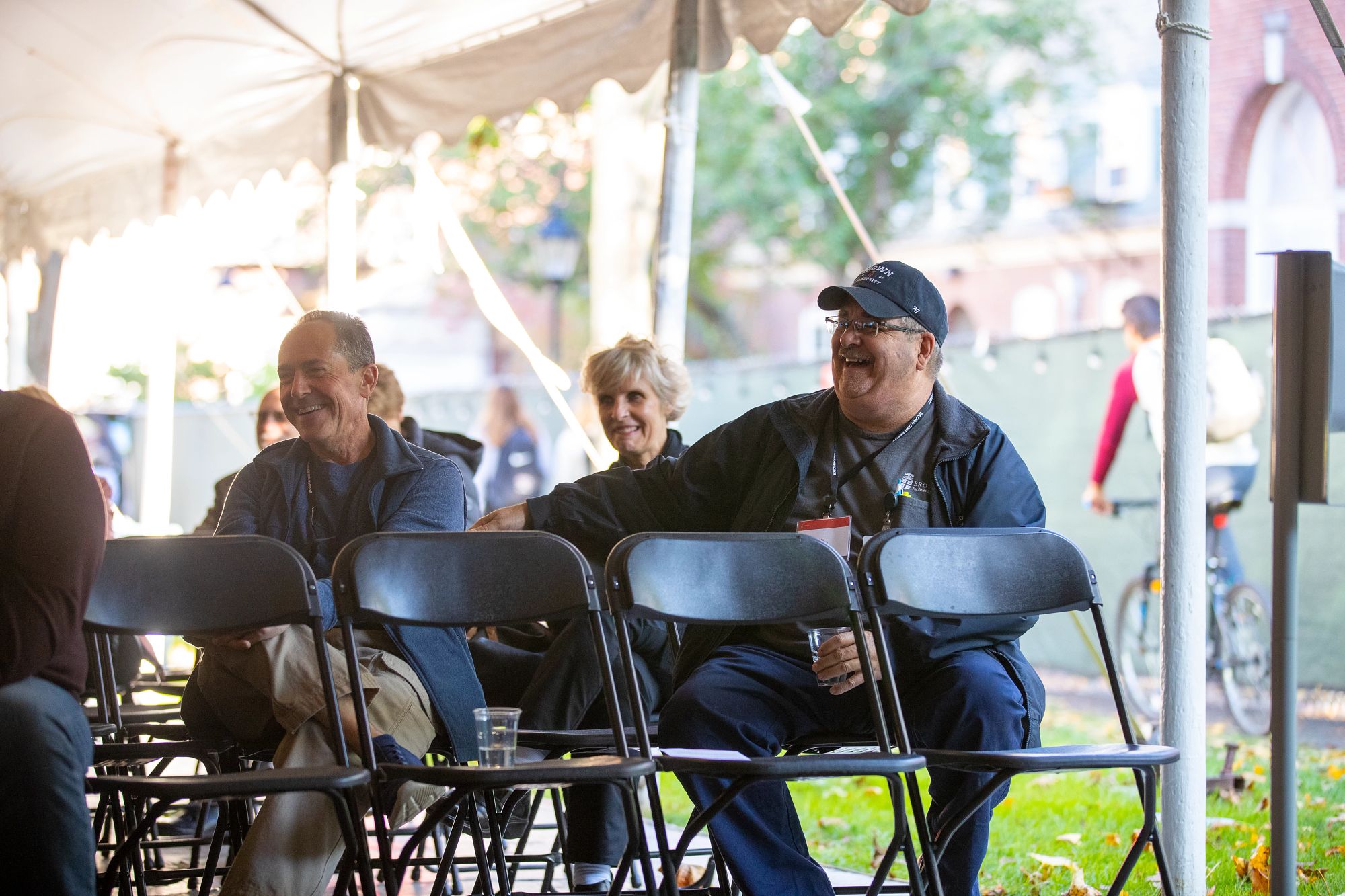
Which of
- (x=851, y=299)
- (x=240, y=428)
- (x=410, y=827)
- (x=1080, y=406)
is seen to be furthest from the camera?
(x=240, y=428)

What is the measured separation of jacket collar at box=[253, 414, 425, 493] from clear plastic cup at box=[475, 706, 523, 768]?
819mm

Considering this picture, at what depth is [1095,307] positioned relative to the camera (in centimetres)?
2527

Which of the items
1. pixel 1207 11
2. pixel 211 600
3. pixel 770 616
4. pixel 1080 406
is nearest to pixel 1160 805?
pixel 770 616

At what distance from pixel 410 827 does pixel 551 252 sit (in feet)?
27.2

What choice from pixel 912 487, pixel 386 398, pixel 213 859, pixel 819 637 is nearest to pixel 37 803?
pixel 213 859

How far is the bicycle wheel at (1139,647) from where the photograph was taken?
7.61 m

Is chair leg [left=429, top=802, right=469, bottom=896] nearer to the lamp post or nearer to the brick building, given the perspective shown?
the lamp post

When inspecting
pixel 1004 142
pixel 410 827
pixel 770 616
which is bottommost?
pixel 410 827

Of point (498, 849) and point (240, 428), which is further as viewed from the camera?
point (240, 428)

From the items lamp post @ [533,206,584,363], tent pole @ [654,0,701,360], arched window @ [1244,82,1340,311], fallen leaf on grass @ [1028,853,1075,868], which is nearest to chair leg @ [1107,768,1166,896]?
fallen leaf on grass @ [1028,853,1075,868]

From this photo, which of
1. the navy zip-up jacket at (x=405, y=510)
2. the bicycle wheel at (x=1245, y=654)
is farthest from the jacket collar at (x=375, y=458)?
the bicycle wheel at (x=1245, y=654)

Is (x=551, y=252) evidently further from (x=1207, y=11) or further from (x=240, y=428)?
(x=1207, y=11)

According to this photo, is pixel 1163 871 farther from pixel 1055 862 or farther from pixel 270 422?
pixel 270 422

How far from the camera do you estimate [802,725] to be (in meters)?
3.50
